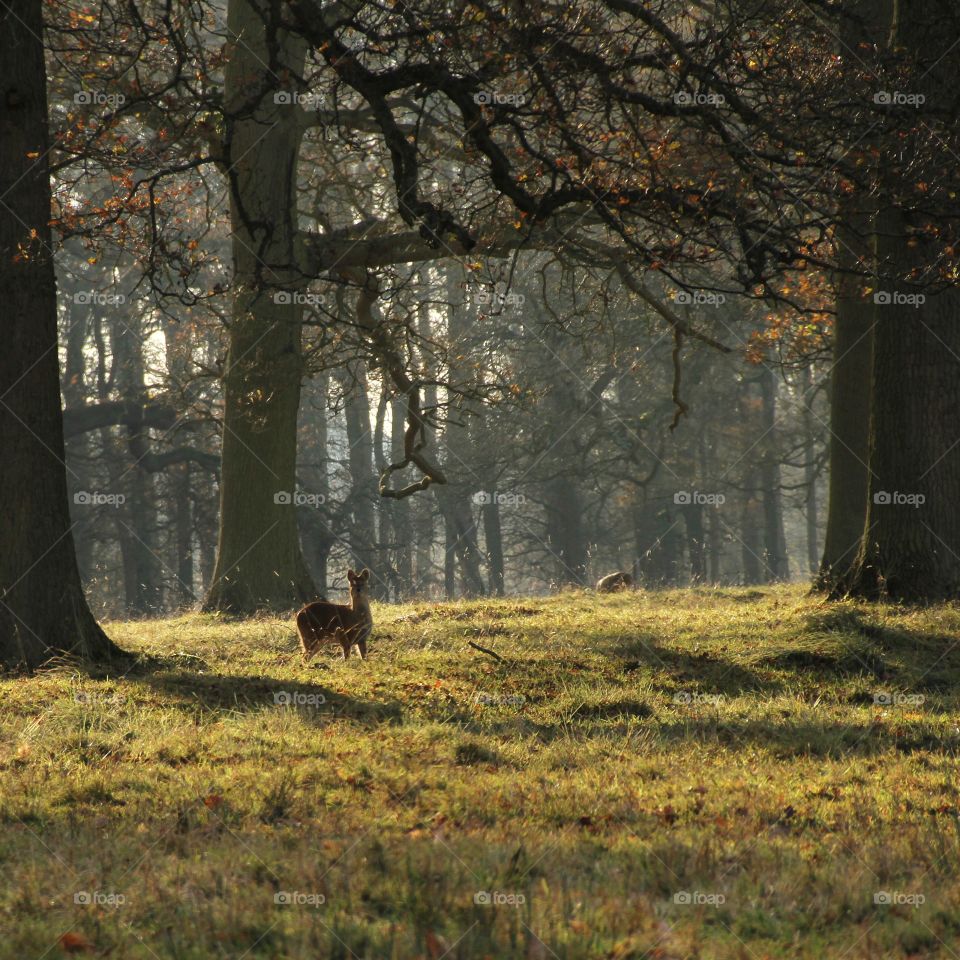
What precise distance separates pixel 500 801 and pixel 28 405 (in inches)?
257

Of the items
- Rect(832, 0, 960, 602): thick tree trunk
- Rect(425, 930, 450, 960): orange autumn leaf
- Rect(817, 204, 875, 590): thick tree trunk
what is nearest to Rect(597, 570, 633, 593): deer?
Rect(817, 204, 875, 590): thick tree trunk

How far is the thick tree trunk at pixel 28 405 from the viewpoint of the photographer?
1027 centimetres

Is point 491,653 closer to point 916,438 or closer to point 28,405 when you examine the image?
point 28,405

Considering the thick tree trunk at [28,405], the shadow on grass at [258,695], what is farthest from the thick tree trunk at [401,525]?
the shadow on grass at [258,695]

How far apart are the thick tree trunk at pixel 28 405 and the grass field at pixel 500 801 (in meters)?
0.70

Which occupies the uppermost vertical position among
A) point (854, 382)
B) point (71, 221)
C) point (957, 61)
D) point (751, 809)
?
point (957, 61)

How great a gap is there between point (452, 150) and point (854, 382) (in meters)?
6.86

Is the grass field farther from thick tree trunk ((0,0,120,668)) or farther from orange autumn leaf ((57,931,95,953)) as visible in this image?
thick tree trunk ((0,0,120,668))

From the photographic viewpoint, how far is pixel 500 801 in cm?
604

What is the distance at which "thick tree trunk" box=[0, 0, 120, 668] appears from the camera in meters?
10.3

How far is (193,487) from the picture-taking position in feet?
116

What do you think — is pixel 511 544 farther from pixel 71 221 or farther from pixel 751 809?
pixel 751 809

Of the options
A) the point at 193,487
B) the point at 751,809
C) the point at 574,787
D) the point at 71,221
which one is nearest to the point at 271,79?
the point at 71,221

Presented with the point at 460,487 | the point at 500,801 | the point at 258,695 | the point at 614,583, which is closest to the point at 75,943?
the point at 500,801
